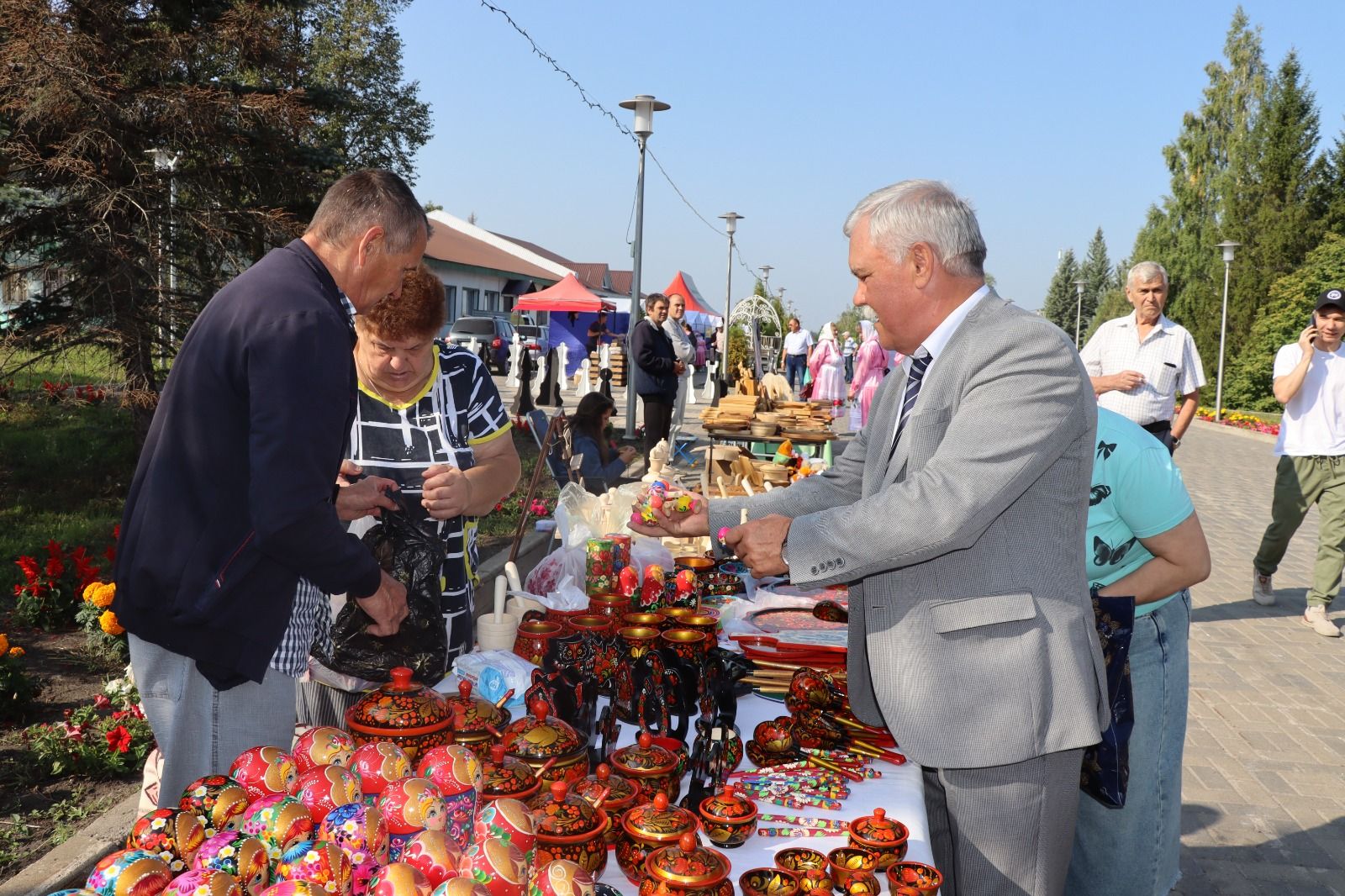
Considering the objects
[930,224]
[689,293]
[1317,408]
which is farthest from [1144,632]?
[689,293]

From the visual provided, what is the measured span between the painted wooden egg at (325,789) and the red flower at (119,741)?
3310 mm

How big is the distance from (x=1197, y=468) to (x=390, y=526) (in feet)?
52.5

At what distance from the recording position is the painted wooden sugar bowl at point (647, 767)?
194cm

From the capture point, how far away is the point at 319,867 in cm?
132

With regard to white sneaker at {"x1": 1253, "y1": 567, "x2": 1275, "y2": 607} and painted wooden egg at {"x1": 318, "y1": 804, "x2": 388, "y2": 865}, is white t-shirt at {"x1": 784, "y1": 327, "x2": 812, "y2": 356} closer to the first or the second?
white sneaker at {"x1": 1253, "y1": 567, "x2": 1275, "y2": 607}

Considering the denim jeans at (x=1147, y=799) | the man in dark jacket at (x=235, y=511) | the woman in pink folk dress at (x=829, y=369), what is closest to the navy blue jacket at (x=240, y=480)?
the man in dark jacket at (x=235, y=511)

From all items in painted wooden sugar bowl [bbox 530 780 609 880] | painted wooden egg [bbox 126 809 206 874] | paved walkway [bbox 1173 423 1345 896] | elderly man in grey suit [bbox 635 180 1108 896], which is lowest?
paved walkway [bbox 1173 423 1345 896]

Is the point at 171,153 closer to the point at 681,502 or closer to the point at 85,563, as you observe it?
the point at 85,563

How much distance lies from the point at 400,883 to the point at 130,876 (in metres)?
0.38

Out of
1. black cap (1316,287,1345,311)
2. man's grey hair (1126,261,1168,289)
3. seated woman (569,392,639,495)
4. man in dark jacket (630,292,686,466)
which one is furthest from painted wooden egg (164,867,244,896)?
man in dark jacket (630,292,686,466)

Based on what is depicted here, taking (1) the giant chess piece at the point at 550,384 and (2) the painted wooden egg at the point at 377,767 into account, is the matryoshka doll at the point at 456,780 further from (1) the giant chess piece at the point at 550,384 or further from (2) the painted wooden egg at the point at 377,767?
(1) the giant chess piece at the point at 550,384

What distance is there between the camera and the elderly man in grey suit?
6.19 ft

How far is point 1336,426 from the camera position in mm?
6637

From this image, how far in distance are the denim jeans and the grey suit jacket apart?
0.78 metres
